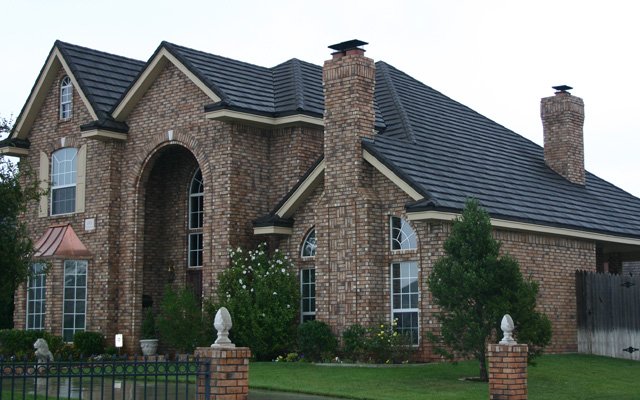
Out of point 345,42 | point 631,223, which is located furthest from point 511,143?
point 345,42

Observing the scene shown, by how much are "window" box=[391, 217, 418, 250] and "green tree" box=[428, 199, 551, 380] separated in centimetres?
368

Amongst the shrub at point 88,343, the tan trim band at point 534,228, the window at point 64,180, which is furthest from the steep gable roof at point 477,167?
the shrub at point 88,343

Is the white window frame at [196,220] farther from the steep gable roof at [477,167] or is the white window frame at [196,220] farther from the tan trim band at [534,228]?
the tan trim band at [534,228]

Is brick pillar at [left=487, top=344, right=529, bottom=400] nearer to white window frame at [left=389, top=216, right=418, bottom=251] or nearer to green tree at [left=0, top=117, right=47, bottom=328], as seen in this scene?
white window frame at [left=389, top=216, right=418, bottom=251]

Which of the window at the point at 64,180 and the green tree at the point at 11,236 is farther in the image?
the window at the point at 64,180

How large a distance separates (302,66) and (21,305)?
1104 centimetres

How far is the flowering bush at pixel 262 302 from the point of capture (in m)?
24.3

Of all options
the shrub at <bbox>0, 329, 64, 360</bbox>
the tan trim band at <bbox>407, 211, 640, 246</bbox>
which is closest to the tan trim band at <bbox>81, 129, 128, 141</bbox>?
the shrub at <bbox>0, 329, 64, 360</bbox>

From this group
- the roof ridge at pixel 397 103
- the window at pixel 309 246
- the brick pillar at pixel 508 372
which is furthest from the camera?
the roof ridge at pixel 397 103

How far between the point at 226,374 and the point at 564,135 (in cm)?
2026

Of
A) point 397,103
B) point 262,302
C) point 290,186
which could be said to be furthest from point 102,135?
point 397,103

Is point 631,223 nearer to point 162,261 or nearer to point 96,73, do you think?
point 162,261

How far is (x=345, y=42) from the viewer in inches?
949

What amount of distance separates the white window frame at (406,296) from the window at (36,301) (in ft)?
37.8
